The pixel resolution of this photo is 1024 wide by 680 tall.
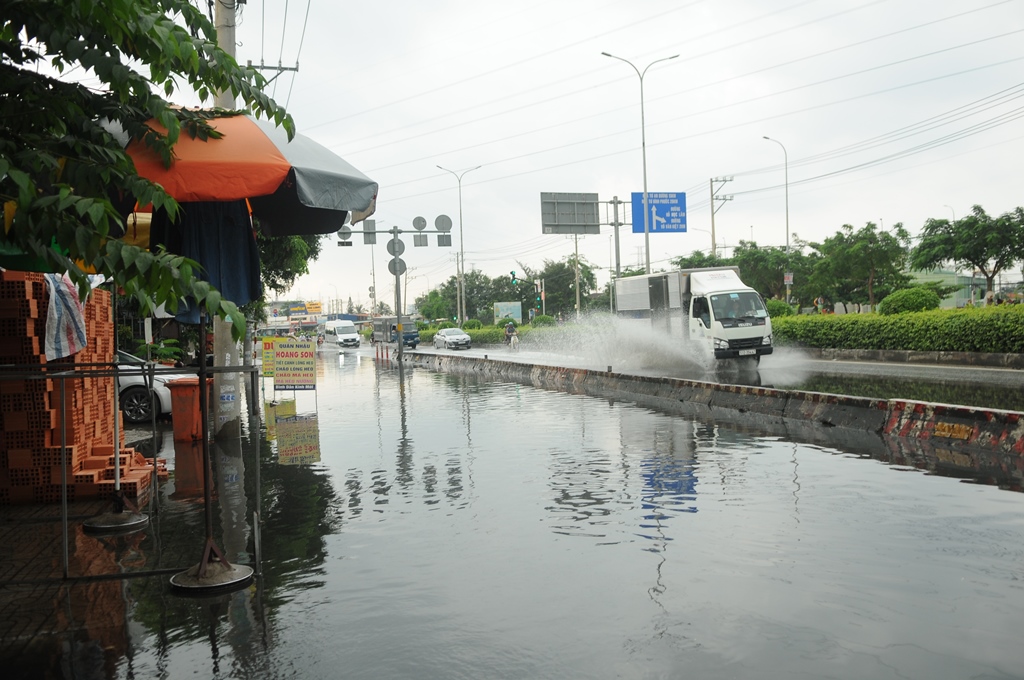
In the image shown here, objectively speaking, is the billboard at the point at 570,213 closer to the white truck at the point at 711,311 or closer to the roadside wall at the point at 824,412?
the white truck at the point at 711,311

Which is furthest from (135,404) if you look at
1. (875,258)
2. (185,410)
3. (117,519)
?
(875,258)

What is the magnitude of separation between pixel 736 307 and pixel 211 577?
22825 millimetres

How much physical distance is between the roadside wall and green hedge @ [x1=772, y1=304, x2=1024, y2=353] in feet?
39.0

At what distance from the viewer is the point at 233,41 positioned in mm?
12852

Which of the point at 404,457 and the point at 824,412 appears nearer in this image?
the point at 404,457

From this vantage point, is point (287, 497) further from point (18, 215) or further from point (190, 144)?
point (18, 215)

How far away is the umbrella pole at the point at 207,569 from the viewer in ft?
18.9

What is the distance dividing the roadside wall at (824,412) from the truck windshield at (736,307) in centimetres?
538

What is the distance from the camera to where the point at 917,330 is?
28828 mm

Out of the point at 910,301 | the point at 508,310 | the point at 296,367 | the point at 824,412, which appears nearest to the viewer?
the point at 824,412

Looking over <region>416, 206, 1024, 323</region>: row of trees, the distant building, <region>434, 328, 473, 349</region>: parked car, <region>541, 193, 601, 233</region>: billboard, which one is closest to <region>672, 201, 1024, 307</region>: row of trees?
<region>416, 206, 1024, 323</region>: row of trees

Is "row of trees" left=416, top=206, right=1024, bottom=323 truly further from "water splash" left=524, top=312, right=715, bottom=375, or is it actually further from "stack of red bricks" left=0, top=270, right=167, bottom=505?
"stack of red bricks" left=0, top=270, right=167, bottom=505

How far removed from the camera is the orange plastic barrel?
1355 cm

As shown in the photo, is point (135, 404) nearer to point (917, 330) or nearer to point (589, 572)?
point (589, 572)
